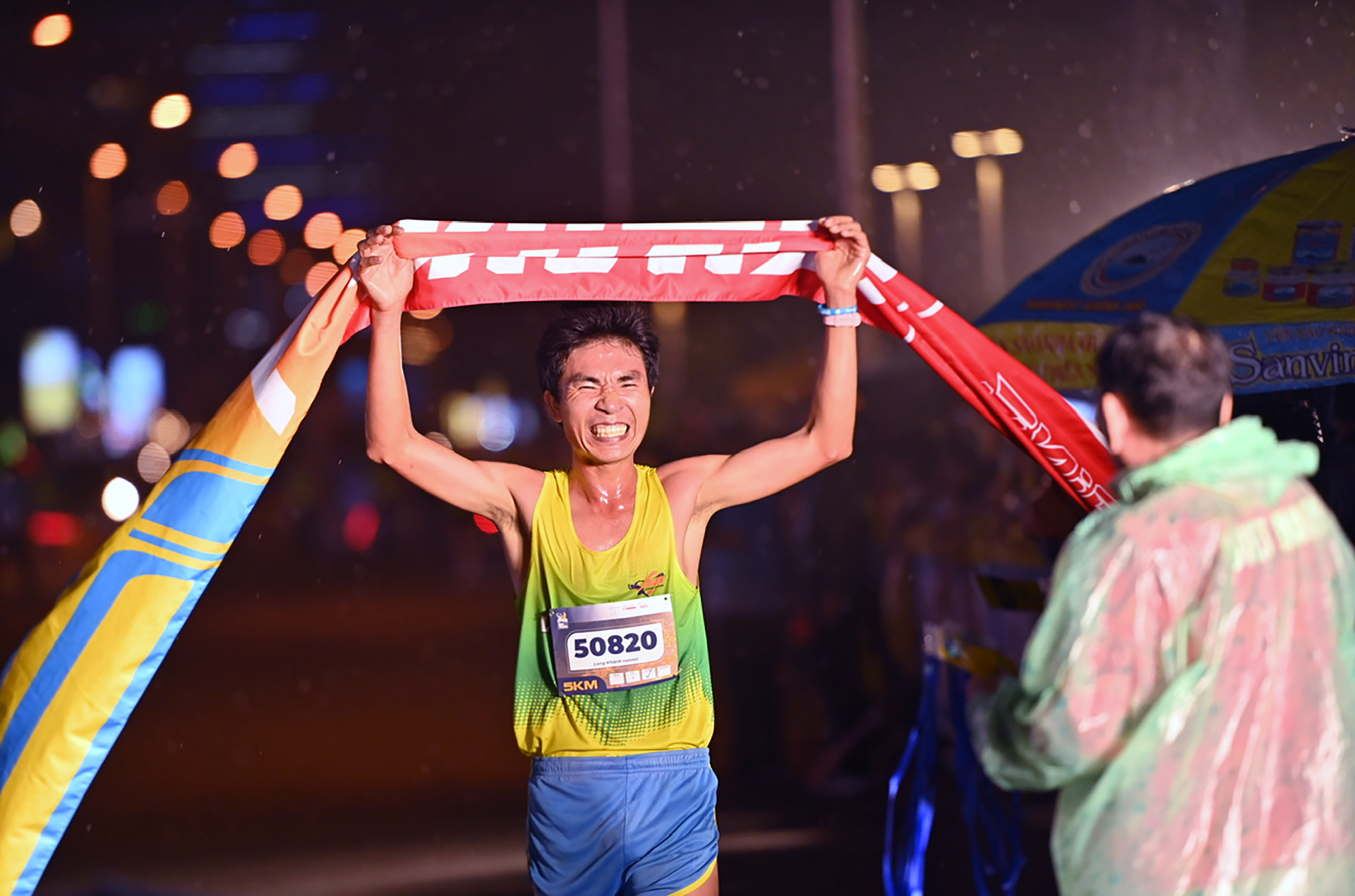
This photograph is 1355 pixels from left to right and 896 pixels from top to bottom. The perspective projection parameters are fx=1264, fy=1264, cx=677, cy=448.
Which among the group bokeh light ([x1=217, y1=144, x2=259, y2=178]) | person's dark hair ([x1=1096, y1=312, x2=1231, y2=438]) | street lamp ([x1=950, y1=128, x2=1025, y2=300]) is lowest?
person's dark hair ([x1=1096, y1=312, x2=1231, y2=438])

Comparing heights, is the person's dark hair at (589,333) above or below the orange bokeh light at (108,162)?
below

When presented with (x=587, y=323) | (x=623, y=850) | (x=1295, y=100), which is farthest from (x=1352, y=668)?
(x=1295, y=100)

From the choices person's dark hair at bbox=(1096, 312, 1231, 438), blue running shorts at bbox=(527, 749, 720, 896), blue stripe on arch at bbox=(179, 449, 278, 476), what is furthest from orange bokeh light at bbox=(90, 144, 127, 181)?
person's dark hair at bbox=(1096, 312, 1231, 438)

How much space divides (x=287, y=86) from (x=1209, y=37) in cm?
2903

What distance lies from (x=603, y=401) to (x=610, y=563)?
13.9 inches

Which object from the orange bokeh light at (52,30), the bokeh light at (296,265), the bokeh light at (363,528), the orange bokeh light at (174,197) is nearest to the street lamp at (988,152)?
the orange bokeh light at (52,30)

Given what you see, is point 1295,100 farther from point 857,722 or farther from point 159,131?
point 159,131

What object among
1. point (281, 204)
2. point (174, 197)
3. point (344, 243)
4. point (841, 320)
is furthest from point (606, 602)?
point (281, 204)

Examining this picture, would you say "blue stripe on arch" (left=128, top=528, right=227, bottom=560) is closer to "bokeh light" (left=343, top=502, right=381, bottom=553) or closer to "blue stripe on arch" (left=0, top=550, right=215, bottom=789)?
"blue stripe on arch" (left=0, top=550, right=215, bottom=789)

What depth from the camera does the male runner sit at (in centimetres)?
258

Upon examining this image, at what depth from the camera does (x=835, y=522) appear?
31.0 feet

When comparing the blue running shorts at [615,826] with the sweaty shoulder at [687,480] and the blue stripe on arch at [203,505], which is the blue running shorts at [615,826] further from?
the blue stripe on arch at [203,505]

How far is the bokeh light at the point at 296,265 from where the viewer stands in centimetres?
3084

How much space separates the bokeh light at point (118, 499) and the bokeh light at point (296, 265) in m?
12.5
